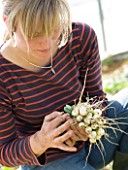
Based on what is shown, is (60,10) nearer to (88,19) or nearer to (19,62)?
(19,62)

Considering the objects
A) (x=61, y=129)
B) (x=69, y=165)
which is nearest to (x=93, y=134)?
(x=61, y=129)

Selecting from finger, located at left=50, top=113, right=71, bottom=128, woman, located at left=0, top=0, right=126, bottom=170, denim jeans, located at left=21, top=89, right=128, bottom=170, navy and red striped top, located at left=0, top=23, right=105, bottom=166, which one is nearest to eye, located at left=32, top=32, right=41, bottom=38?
woman, located at left=0, top=0, right=126, bottom=170

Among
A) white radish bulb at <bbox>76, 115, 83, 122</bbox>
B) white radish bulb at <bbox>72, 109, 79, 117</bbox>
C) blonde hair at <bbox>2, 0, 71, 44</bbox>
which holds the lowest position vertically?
white radish bulb at <bbox>76, 115, 83, 122</bbox>

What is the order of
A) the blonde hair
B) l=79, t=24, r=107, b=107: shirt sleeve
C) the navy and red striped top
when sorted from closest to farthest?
1. the blonde hair
2. the navy and red striped top
3. l=79, t=24, r=107, b=107: shirt sleeve

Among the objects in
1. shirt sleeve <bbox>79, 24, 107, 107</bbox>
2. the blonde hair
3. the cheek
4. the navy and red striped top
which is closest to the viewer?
the blonde hair

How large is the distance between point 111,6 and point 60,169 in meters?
4.14

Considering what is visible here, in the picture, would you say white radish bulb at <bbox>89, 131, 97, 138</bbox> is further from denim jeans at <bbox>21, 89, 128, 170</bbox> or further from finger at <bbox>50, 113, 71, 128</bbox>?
denim jeans at <bbox>21, 89, 128, 170</bbox>

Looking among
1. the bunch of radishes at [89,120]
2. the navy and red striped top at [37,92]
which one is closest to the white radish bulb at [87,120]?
the bunch of radishes at [89,120]

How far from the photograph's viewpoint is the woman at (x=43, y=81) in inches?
66.4

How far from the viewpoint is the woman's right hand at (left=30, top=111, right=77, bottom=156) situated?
70.7 inches

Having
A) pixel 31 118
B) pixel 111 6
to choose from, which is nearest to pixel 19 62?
pixel 31 118

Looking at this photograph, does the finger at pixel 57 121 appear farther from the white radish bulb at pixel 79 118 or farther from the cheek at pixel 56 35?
the cheek at pixel 56 35

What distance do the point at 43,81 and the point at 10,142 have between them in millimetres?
326

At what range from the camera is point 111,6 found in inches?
230
